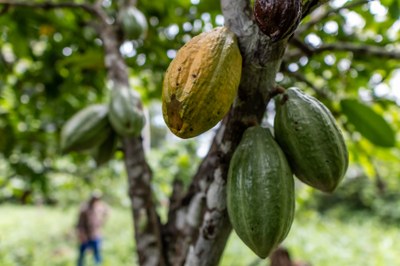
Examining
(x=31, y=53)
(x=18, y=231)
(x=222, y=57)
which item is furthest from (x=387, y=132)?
(x=18, y=231)

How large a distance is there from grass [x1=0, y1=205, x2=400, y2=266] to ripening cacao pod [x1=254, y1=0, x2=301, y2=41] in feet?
15.7

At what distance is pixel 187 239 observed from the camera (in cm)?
110

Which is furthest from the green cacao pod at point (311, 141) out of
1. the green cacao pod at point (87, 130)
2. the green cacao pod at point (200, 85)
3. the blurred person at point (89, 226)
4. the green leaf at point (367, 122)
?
the blurred person at point (89, 226)

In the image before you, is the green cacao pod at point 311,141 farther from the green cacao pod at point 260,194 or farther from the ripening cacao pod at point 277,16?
the ripening cacao pod at point 277,16

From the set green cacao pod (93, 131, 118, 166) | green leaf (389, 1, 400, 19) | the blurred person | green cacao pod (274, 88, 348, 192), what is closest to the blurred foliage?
green leaf (389, 1, 400, 19)

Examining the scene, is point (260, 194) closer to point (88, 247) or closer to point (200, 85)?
point (200, 85)

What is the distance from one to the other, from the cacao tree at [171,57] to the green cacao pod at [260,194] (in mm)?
68

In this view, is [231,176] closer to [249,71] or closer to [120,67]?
[249,71]

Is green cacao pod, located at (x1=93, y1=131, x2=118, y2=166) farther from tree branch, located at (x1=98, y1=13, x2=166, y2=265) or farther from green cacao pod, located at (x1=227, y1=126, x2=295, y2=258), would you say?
green cacao pod, located at (x1=227, y1=126, x2=295, y2=258)

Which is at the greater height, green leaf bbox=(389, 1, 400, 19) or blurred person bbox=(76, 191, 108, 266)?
green leaf bbox=(389, 1, 400, 19)

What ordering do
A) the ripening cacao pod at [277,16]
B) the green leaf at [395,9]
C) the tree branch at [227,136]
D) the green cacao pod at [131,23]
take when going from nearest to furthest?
1. the ripening cacao pod at [277,16]
2. the tree branch at [227,136]
3. the green leaf at [395,9]
4. the green cacao pod at [131,23]

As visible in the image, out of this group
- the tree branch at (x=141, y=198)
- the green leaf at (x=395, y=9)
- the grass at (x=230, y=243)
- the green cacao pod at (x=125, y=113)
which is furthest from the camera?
the grass at (x=230, y=243)

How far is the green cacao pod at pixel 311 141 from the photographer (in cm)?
75

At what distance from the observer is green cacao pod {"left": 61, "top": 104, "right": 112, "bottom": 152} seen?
4.53ft
